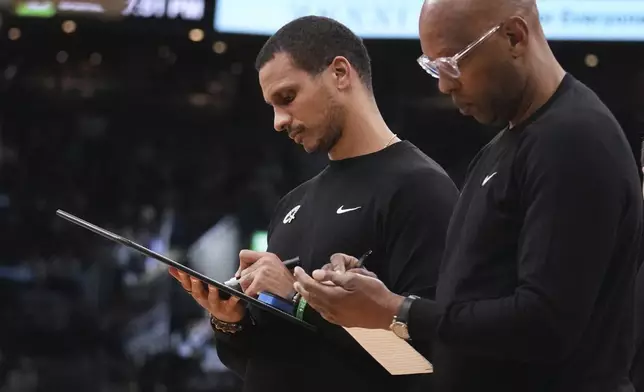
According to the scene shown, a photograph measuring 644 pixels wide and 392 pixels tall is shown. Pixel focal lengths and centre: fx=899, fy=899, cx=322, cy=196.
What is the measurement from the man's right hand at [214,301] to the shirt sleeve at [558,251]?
0.70 meters

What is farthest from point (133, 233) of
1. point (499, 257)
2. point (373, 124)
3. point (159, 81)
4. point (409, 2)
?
point (499, 257)

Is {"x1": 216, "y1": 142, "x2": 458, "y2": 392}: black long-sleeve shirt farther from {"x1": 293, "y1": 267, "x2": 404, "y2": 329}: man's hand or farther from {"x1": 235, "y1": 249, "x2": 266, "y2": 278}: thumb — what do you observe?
{"x1": 293, "y1": 267, "x2": 404, "y2": 329}: man's hand

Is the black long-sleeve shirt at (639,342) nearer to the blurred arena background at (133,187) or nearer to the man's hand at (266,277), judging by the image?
the man's hand at (266,277)

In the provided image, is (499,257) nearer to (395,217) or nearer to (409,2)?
(395,217)

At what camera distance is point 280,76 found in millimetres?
1791

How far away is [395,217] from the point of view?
1.63 meters

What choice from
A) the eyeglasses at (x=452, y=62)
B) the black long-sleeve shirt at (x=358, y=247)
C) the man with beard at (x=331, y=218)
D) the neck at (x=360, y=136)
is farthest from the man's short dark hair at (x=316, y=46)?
the eyeglasses at (x=452, y=62)

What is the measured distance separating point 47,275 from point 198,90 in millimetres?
1354

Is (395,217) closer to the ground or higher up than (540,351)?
closer to the ground

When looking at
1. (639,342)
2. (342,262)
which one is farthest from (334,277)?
(639,342)

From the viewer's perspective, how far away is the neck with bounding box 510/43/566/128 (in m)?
1.20

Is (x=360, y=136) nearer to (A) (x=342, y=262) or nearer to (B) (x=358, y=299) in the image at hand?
(A) (x=342, y=262)

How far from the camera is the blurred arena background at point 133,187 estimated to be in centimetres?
494

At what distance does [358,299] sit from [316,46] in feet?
2.56
